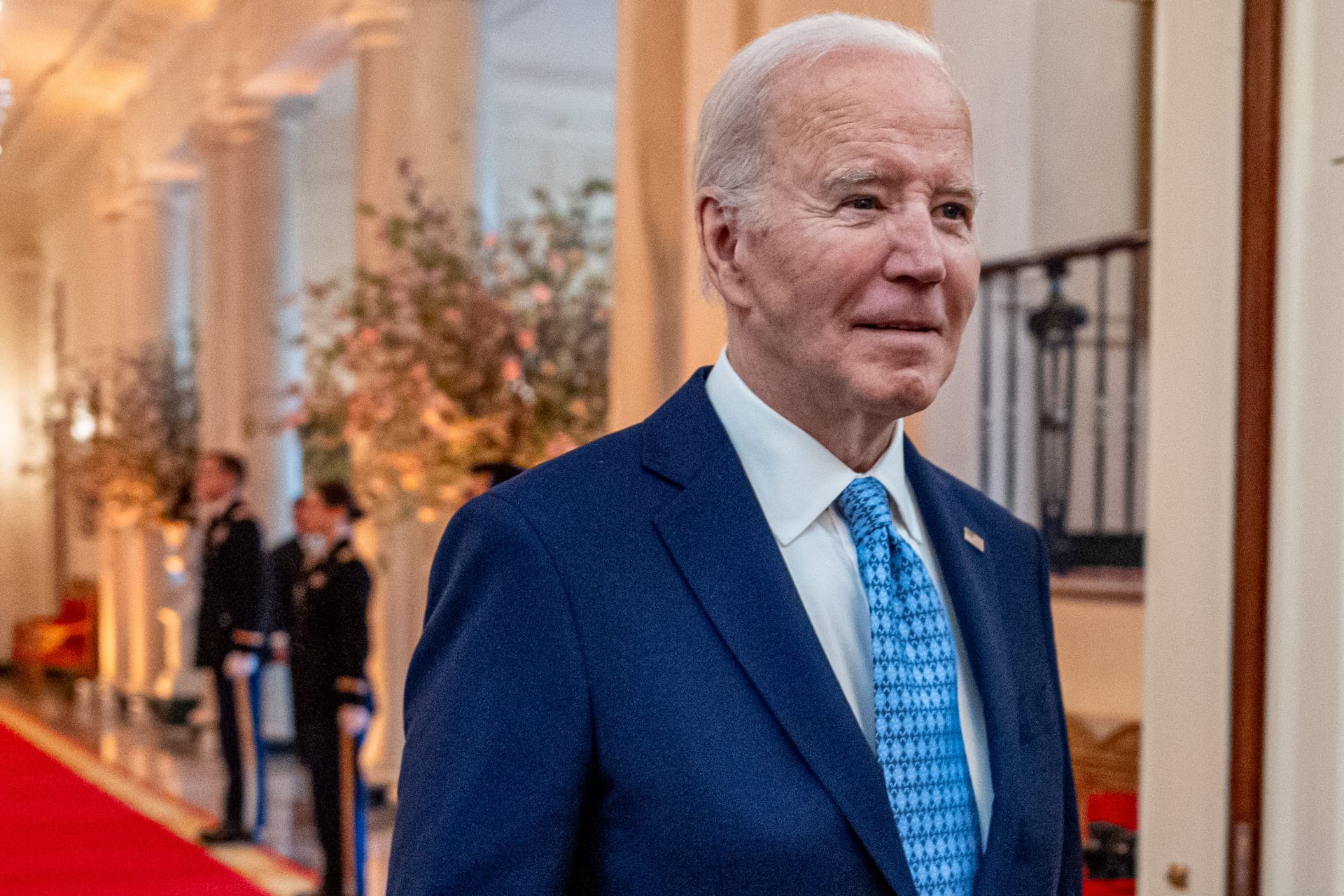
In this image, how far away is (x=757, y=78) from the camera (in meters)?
1.51

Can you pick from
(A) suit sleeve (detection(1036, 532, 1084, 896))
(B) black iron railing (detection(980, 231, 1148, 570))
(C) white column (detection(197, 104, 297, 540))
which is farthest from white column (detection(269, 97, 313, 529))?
(A) suit sleeve (detection(1036, 532, 1084, 896))

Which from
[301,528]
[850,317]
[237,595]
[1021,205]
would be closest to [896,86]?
[850,317]

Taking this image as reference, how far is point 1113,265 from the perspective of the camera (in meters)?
6.67

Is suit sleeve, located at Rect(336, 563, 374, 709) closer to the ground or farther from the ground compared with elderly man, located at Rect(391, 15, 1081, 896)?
closer to the ground

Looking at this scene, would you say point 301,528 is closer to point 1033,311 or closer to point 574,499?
point 1033,311

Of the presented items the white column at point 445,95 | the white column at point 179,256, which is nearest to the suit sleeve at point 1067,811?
the white column at point 445,95

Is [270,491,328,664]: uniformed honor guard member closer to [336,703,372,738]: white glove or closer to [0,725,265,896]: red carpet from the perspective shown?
[336,703,372,738]: white glove

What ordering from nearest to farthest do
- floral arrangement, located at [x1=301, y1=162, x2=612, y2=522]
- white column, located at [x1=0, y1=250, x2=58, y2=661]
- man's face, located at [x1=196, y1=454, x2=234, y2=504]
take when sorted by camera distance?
floral arrangement, located at [x1=301, y1=162, x2=612, y2=522], man's face, located at [x1=196, y1=454, x2=234, y2=504], white column, located at [x1=0, y1=250, x2=58, y2=661]

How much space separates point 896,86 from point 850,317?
0.23 m

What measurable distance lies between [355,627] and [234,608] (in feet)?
7.73

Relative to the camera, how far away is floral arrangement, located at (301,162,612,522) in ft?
19.4

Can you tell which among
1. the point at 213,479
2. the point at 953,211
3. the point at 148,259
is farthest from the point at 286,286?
the point at 953,211

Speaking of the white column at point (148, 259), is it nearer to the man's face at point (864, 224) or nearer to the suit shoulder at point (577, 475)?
the suit shoulder at point (577, 475)

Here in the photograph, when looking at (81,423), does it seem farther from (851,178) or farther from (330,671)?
(851,178)
